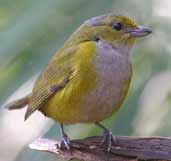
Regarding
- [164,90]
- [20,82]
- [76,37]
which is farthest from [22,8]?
[164,90]

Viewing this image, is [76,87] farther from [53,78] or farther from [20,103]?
[20,103]

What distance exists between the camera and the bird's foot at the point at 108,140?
266cm

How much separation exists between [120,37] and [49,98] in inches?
20.1

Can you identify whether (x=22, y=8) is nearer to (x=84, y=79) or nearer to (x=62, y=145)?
(x=84, y=79)

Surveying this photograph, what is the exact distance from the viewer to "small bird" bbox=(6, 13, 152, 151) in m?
2.74

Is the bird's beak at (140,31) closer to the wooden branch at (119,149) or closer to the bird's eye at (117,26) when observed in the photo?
the bird's eye at (117,26)

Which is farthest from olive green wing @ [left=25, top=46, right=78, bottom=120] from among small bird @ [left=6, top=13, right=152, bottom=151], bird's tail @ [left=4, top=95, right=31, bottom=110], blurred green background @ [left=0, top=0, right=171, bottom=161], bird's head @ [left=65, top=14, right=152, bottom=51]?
blurred green background @ [left=0, top=0, right=171, bottom=161]

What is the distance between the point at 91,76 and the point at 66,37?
1.00 feet

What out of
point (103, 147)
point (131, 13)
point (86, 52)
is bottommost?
point (103, 147)

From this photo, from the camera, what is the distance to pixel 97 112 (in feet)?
9.21

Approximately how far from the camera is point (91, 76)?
8.95 feet

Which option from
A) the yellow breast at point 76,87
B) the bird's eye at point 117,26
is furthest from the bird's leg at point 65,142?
the bird's eye at point 117,26

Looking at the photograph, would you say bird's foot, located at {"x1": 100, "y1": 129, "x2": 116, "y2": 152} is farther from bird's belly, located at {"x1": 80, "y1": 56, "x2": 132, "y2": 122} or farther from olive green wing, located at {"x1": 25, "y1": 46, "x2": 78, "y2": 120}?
olive green wing, located at {"x1": 25, "y1": 46, "x2": 78, "y2": 120}

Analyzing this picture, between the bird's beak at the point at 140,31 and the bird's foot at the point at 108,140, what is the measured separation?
52 cm
